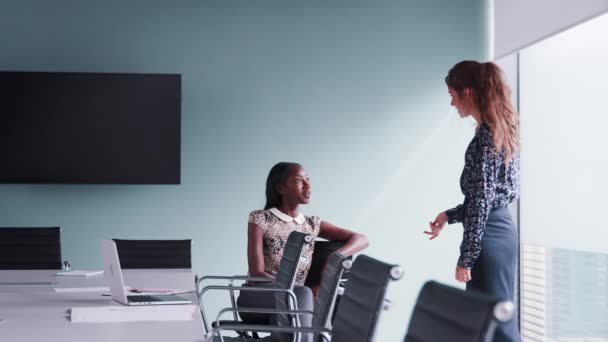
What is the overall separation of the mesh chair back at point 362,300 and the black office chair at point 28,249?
9.61 ft

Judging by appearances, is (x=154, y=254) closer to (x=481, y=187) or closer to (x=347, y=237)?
(x=347, y=237)

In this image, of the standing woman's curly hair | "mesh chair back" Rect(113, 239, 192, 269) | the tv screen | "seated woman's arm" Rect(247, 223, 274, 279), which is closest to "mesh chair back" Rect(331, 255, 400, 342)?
the standing woman's curly hair

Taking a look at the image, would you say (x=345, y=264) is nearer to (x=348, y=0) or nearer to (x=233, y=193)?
(x=233, y=193)

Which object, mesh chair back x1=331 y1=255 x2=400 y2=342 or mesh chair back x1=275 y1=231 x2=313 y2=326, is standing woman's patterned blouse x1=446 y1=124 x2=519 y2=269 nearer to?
mesh chair back x1=275 y1=231 x2=313 y2=326

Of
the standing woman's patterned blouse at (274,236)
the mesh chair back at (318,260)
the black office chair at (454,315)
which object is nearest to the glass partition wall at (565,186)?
the mesh chair back at (318,260)

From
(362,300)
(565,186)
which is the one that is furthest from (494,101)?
(565,186)

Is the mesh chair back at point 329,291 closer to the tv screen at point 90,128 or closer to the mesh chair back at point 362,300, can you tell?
the mesh chair back at point 362,300

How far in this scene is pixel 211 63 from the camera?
250 inches

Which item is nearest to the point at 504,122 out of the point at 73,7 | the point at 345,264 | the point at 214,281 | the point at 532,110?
the point at 345,264

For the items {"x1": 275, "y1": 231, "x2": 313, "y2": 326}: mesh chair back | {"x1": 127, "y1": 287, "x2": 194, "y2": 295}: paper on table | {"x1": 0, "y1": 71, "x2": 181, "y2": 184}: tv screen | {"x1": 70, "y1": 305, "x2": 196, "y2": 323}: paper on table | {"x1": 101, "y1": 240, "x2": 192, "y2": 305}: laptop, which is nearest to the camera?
{"x1": 70, "y1": 305, "x2": 196, "y2": 323}: paper on table

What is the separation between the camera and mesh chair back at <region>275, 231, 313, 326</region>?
3526mm

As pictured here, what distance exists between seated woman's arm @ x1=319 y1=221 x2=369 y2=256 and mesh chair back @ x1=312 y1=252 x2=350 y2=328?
5.70ft

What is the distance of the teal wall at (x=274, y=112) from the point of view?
20.4 feet

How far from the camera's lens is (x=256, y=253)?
4.49 m
